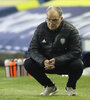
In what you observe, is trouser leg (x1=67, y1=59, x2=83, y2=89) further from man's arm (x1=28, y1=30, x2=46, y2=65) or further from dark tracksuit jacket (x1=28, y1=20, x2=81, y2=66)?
man's arm (x1=28, y1=30, x2=46, y2=65)

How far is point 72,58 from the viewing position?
7.78 metres

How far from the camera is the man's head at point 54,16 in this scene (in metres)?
7.56

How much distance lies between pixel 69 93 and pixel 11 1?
1835cm

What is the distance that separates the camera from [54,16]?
7.58 m

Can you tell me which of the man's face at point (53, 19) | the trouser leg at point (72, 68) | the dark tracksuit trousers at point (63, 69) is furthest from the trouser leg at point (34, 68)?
the man's face at point (53, 19)

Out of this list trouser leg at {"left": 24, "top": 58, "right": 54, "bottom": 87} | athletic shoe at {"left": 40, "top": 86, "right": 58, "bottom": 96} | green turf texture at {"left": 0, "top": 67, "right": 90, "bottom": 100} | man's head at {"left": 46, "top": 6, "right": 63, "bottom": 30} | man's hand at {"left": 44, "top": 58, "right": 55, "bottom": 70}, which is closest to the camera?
man's head at {"left": 46, "top": 6, "right": 63, "bottom": 30}

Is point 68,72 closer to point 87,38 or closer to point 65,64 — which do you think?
point 65,64

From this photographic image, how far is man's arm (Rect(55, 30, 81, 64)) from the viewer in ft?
25.5

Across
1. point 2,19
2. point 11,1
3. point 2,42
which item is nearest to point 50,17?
point 2,42

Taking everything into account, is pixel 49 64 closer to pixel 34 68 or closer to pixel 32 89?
pixel 34 68

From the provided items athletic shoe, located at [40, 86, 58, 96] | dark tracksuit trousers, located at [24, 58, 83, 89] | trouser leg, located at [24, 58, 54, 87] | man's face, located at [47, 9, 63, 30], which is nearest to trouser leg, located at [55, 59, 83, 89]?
dark tracksuit trousers, located at [24, 58, 83, 89]

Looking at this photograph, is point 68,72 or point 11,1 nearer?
point 68,72

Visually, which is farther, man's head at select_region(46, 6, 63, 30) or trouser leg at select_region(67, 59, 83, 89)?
trouser leg at select_region(67, 59, 83, 89)

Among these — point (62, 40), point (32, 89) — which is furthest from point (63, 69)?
point (32, 89)
